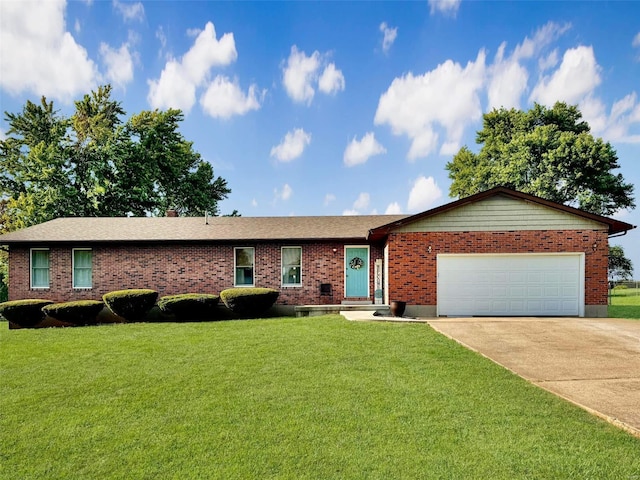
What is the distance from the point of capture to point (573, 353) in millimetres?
7773

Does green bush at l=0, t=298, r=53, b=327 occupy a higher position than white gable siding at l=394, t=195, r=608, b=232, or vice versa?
white gable siding at l=394, t=195, r=608, b=232

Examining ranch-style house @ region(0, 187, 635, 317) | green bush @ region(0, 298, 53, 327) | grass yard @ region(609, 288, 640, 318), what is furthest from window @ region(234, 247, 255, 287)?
grass yard @ region(609, 288, 640, 318)

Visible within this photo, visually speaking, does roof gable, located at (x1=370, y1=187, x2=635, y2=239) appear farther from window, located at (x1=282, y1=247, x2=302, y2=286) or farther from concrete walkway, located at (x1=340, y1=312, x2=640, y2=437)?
window, located at (x1=282, y1=247, x2=302, y2=286)

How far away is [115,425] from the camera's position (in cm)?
450

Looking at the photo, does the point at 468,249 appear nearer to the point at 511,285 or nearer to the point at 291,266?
the point at 511,285

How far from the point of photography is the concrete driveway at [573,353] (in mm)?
5082

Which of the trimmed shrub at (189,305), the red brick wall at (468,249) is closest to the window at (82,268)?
the trimmed shrub at (189,305)

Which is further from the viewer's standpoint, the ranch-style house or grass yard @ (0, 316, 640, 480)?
the ranch-style house

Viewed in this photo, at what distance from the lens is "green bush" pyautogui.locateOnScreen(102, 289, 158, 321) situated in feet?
46.1

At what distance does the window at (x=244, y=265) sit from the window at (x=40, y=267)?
25.9 feet

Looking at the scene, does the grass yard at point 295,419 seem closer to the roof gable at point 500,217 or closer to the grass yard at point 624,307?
the roof gable at point 500,217

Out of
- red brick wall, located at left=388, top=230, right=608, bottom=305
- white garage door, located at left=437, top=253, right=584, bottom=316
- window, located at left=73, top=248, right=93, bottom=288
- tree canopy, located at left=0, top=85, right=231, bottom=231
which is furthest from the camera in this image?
tree canopy, located at left=0, top=85, right=231, bottom=231

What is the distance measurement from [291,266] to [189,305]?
422cm

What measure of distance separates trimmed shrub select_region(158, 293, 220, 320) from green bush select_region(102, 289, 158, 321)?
0.62 m
